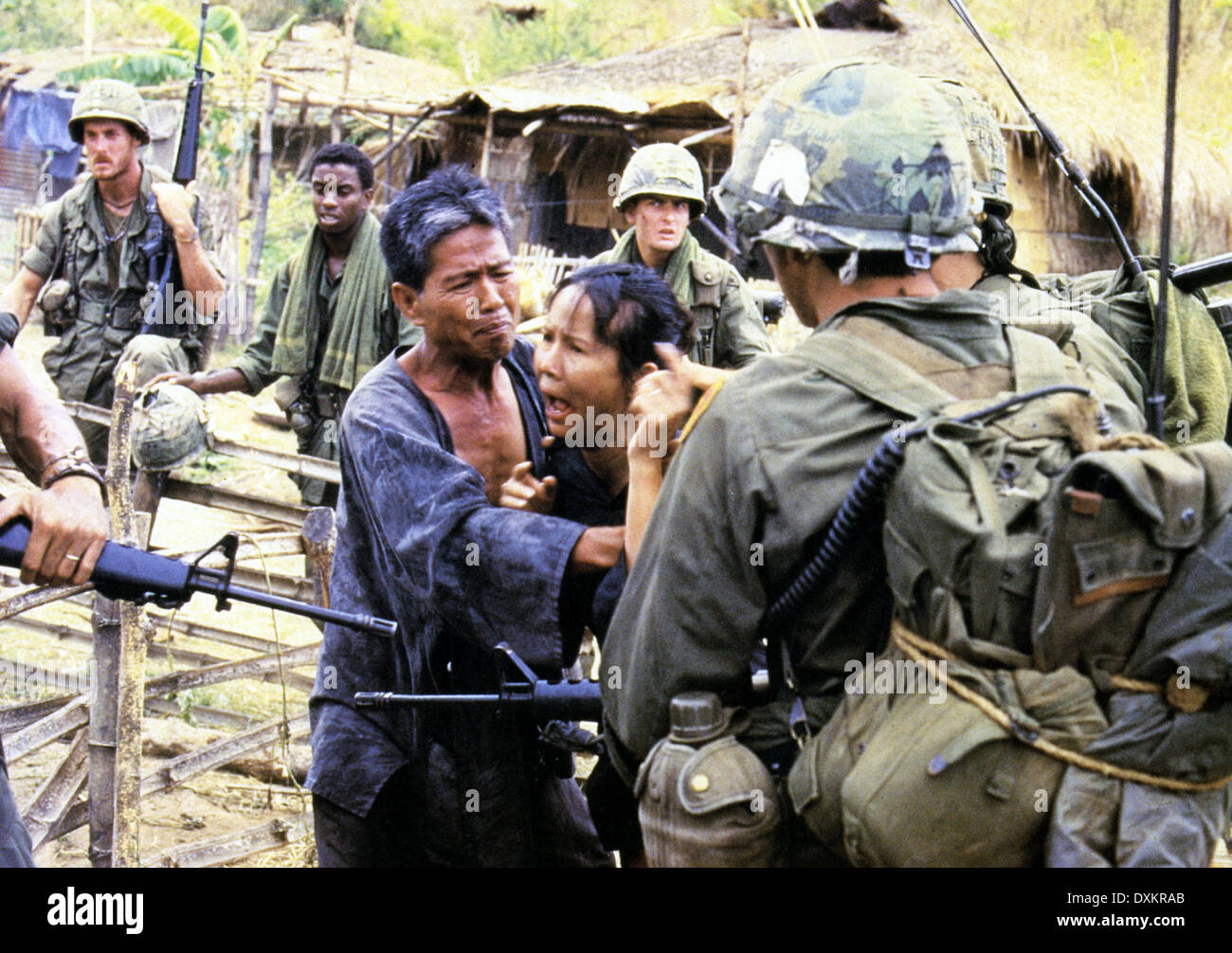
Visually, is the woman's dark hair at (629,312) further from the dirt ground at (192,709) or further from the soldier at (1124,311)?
the dirt ground at (192,709)

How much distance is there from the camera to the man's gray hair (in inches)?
128

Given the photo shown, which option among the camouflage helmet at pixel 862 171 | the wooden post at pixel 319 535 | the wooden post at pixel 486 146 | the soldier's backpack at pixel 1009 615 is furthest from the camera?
the wooden post at pixel 486 146

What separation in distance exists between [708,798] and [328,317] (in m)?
5.23

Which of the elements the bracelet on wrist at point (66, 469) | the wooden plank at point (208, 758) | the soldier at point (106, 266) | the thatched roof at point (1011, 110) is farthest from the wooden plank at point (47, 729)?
the thatched roof at point (1011, 110)

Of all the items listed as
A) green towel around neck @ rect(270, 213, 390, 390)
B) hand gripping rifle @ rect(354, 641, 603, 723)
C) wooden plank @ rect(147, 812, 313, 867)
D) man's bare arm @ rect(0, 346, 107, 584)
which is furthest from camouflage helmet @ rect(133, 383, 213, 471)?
hand gripping rifle @ rect(354, 641, 603, 723)

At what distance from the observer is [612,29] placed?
3325 cm

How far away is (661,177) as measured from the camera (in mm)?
6230

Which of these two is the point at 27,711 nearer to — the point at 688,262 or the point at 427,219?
the point at 688,262

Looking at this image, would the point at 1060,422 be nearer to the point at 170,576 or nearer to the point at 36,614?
the point at 170,576

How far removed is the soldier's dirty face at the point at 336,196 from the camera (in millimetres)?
6754

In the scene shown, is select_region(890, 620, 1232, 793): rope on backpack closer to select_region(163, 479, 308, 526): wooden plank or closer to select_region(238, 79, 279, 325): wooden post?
select_region(163, 479, 308, 526): wooden plank

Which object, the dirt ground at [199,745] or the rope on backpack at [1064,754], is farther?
the dirt ground at [199,745]

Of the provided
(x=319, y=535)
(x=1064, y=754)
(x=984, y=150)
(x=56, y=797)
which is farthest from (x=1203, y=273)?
(x=56, y=797)
